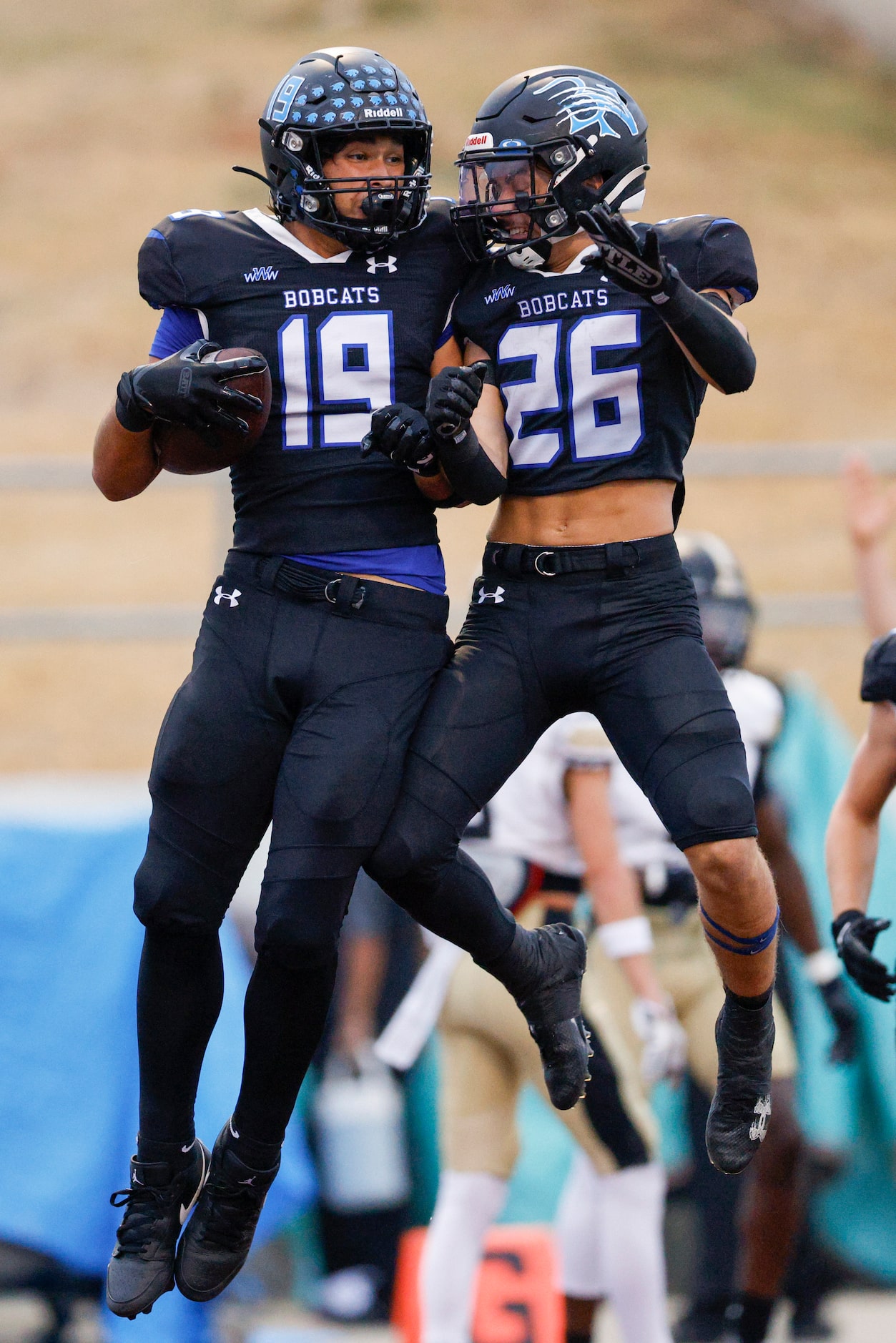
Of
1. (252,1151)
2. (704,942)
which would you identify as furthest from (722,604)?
(252,1151)

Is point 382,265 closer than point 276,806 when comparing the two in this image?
No

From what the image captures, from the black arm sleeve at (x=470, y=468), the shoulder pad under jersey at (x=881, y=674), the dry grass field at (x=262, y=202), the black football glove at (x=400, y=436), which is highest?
the black football glove at (x=400, y=436)

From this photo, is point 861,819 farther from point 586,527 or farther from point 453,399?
point 453,399

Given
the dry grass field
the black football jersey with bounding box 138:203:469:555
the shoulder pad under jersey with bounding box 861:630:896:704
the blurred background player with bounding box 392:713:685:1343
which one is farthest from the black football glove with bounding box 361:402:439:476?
the dry grass field

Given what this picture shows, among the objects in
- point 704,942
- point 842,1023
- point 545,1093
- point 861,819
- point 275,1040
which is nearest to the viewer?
point 275,1040

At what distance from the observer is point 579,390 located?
319 cm

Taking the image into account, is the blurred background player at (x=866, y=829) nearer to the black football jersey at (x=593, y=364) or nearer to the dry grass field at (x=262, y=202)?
the black football jersey at (x=593, y=364)

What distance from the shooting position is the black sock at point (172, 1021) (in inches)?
125

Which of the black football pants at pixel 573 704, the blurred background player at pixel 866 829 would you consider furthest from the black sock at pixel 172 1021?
the blurred background player at pixel 866 829

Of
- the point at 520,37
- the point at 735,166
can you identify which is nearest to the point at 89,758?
the point at 735,166

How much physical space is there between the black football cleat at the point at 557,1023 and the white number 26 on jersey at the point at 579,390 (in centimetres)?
95

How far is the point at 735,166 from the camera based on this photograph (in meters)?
21.9

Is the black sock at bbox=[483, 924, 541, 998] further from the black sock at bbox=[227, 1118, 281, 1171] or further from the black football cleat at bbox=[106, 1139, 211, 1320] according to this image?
the black football cleat at bbox=[106, 1139, 211, 1320]

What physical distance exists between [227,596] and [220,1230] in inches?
45.6
